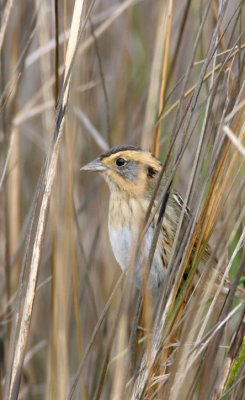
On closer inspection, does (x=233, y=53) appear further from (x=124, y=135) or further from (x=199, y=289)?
(x=124, y=135)

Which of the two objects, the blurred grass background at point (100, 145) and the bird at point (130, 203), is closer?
the blurred grass background at point (100, 145)

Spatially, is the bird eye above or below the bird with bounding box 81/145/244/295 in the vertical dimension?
above

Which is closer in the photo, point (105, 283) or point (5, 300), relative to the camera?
point (5, 300)

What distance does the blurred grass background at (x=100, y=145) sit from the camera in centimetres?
173

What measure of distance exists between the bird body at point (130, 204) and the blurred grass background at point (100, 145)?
9 centimetres

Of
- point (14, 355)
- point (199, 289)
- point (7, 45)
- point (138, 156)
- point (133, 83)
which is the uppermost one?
point (7, 45)

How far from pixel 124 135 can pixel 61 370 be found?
1.23 meters

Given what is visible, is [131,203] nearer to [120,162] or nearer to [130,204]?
[130,204]

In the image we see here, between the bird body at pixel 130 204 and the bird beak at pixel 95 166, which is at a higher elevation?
the bird beak at pixel 95 166

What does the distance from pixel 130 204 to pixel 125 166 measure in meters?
0.13

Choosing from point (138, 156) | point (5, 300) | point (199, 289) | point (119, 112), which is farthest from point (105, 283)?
point (199, 289)

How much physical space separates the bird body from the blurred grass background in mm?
85

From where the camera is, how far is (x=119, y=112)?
3199 millimetres

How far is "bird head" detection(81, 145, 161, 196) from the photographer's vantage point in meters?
2.52
